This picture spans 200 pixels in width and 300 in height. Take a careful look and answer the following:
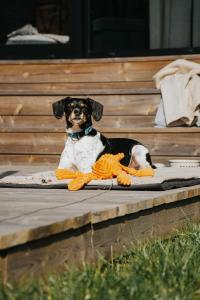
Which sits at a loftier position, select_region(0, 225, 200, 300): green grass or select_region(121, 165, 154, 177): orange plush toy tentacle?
select_region(121, 165, 154, 177): orange plush toy tentacle

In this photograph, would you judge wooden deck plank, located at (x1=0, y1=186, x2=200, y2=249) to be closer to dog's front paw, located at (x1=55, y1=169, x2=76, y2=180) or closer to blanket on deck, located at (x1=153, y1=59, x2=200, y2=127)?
dog's front paw, located at (x1=55, y1=169, x2=76, y2=180)

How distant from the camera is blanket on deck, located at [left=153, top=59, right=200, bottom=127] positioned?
746 centimetres

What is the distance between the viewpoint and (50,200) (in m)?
4.52

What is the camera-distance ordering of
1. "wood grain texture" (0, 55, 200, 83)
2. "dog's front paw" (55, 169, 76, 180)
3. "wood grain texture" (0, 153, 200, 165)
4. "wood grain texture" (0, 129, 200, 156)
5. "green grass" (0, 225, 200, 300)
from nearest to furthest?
"green grass" (0, 225, 200, 300), "dog's front paw" (55, 169, 76, 180), "wood grain texture" (0, 129, 200, 156), "wood grain texture" (0, 153, 200, 165), "wood grain texture" (0, 55, 200, 83)

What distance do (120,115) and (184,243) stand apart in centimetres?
391

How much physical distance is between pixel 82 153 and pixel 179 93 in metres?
1.84

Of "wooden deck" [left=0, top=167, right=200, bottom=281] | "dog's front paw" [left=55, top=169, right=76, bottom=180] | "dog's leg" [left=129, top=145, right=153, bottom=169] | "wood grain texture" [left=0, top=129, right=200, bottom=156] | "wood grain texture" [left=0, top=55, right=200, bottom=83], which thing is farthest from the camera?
"wood grain texture" [left=0, top=55, right=200, bottom=83]

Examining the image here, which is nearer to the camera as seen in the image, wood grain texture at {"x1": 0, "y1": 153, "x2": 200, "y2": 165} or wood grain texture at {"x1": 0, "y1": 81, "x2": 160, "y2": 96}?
wood grain texture at {"x1": 0, "y1": 153, "x2": 200, "y2": 165}

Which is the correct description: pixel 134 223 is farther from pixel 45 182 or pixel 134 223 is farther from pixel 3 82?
pixel 3 82

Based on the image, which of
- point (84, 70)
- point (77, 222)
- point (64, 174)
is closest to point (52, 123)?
point (84, 70)

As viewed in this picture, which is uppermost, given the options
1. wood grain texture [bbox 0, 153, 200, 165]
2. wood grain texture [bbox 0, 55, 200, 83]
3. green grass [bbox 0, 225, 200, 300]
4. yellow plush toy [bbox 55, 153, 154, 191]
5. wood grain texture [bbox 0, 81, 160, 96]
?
wood grain texture [bbox 0, 55, 200, 83]

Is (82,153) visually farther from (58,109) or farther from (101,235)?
(101,235)

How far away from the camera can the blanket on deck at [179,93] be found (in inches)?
294

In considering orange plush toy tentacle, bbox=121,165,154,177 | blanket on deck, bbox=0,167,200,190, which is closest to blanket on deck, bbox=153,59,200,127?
blanket on deck, bbox=0,167,200,190
